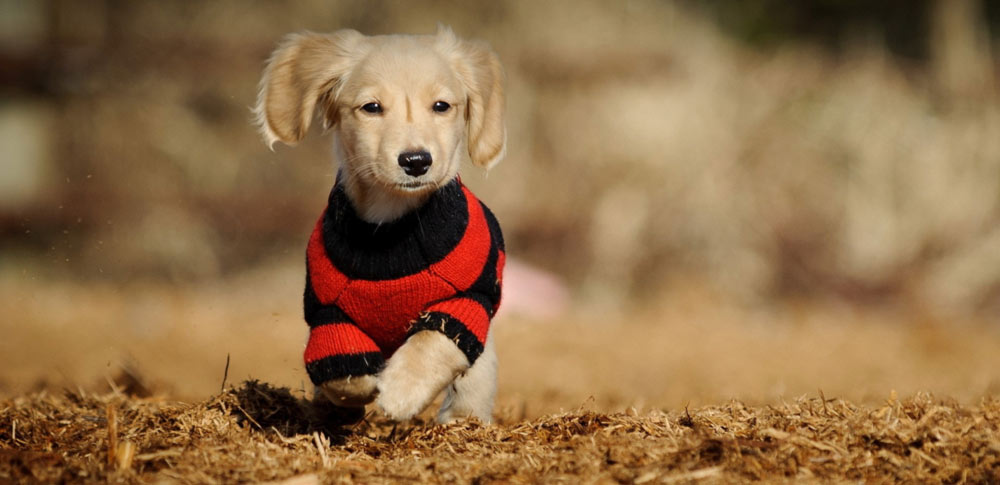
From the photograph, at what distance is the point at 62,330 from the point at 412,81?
6.26 meters

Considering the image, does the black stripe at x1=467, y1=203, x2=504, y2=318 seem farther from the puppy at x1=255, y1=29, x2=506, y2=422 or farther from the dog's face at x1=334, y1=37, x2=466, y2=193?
the dog's face at x1=334, y1=37, x2=466, y2=193

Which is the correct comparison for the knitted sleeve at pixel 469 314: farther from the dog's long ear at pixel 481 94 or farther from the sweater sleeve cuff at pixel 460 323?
the dog's long ear at pixel 481 94

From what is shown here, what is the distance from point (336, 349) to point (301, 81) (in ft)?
3.37

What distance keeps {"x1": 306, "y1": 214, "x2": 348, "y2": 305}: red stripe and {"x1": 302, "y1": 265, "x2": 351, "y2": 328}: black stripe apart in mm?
22

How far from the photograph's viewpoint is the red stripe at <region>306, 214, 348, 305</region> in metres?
3.52

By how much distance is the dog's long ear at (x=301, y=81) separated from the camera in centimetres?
377

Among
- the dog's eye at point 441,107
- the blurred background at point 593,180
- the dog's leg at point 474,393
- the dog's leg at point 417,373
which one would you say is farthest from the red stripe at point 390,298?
the blurred background at point 593,180

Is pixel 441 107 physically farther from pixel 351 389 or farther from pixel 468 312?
pixel 351 389

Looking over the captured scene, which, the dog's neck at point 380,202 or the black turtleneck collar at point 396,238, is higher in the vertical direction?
the dog's neck at point 380,202

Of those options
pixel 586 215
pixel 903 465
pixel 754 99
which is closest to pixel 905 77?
pixel 754 99

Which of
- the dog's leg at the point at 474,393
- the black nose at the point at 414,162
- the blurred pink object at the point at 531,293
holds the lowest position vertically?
the blurred pink object at the point at 531,293

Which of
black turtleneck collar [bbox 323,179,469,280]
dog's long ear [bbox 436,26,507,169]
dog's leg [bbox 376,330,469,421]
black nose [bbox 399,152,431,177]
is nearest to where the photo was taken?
dog's leg [bbox 376,330,469,421]

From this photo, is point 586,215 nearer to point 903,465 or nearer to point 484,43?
point 484,43

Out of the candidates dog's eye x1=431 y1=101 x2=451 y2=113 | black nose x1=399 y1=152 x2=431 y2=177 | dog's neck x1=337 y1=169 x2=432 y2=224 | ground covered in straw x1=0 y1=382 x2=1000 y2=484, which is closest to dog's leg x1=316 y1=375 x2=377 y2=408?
ground covered in straw x1=0 y1=382 x2=1000 y2=484
